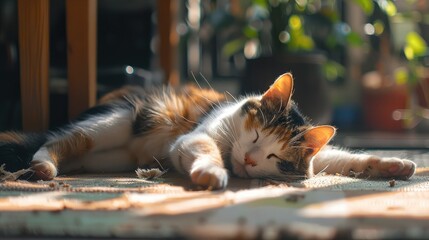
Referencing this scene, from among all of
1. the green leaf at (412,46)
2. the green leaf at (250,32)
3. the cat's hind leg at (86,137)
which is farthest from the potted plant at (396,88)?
the cat's hind leg at (86,137)

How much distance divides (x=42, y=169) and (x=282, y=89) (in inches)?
27.5

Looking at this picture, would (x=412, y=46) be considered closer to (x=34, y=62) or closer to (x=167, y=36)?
(x=167, y=36)

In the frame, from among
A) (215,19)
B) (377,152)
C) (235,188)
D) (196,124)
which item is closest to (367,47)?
(215,19)

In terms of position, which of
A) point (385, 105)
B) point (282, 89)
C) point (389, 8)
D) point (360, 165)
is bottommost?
point (385, 105)

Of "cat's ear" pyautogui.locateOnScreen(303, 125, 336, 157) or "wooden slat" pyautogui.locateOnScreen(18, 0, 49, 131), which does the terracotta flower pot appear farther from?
"wooden slat" pyautogui.locateOnScreen(18, 0, 49, 131)

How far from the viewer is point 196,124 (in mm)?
1847

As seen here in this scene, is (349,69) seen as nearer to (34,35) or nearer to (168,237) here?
(34,35)

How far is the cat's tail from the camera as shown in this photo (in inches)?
59.7

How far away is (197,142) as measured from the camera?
5.16 ft

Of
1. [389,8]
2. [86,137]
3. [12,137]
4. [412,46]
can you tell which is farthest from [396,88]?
[12,137]

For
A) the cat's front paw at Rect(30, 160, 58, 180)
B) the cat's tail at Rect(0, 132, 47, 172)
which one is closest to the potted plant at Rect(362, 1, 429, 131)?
the cat's tail at Rect(0, 132, 47, 172)

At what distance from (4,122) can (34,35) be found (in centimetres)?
43

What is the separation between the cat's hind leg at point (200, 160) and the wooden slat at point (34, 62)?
588 mm

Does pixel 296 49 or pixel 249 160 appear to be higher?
pixel 296 49
